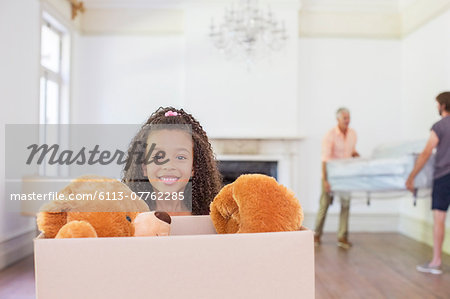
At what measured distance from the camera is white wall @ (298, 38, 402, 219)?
513cm

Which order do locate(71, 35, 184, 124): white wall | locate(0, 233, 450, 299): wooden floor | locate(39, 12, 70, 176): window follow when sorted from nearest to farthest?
locate(0, 233, 450, 299): wooden floor
locate(39, 12, 70, 176): window
locate(71, 35, 184, 124): white wall

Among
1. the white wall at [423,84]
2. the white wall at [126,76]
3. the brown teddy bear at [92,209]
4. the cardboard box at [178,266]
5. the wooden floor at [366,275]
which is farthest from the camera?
the white wall at [126,76]

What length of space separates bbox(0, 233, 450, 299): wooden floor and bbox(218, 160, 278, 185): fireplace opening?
1.16 m

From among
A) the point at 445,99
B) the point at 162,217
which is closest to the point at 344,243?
the point at 445,99

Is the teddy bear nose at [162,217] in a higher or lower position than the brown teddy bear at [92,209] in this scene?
lower

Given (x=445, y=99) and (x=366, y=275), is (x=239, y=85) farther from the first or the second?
(x=366, y=275)

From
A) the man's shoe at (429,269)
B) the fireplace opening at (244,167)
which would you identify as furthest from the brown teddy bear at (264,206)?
the fireplace opening at (244,167)

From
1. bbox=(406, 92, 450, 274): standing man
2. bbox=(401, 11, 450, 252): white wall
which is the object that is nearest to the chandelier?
bbox=(401, 11, 450, 252): white wall

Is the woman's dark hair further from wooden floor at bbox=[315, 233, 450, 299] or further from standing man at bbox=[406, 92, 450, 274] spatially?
wooden floor at bbox=[315, 233, 450, 299]

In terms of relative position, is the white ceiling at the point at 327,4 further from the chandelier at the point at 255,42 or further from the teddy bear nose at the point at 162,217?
the teddy bear nose at the point at 162,217

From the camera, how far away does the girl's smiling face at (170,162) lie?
1.00 m

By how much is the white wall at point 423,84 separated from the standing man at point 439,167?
0.84m

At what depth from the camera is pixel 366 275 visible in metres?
3.13

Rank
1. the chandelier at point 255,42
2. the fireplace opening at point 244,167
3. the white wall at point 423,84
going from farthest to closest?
the fireplace opening at point 244,167 → the chandelier at point 255,42 → the white wall at point 423,84
